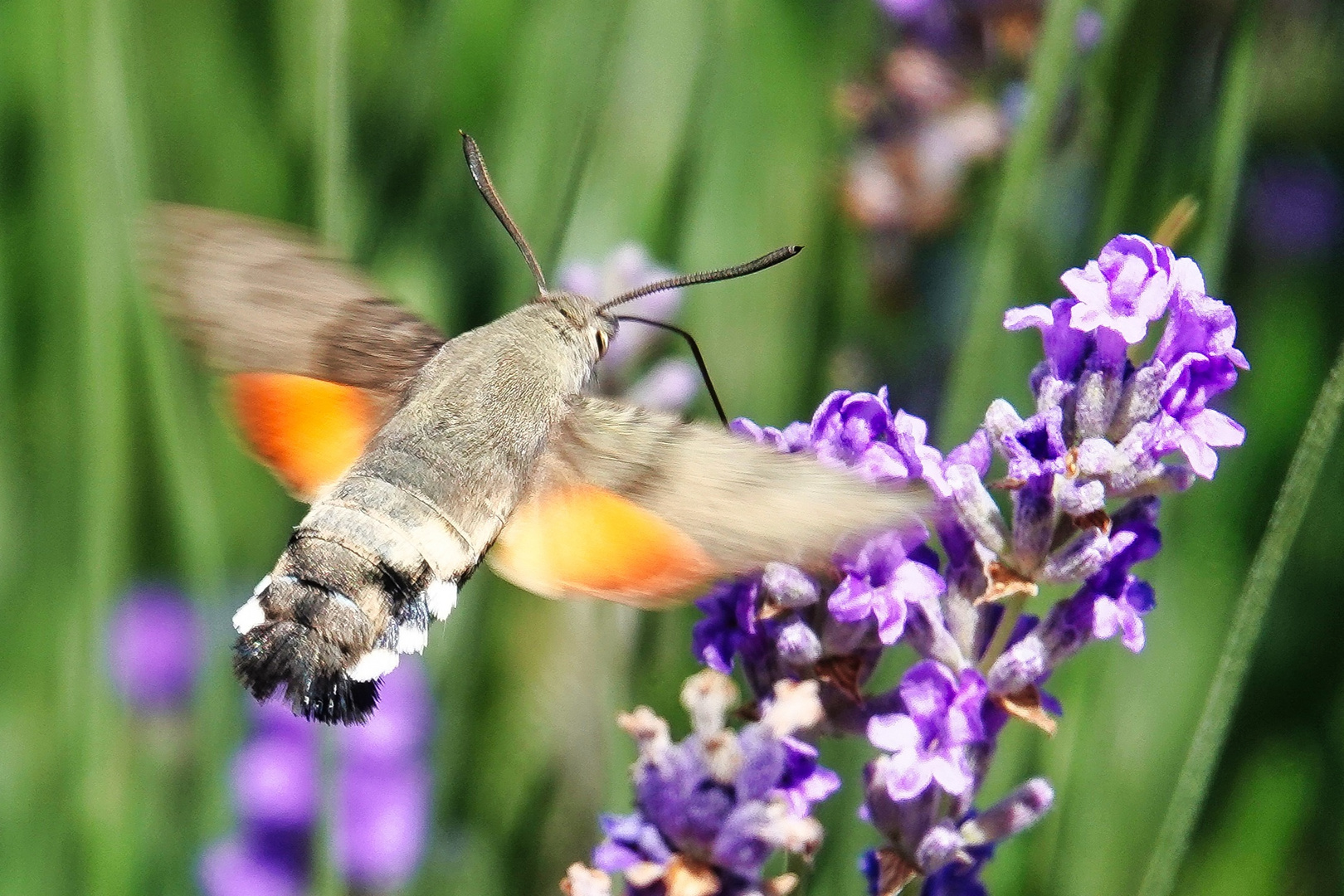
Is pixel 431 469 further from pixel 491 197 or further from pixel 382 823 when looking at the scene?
pixel 382 823

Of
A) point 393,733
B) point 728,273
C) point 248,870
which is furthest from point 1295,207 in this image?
point 248,870

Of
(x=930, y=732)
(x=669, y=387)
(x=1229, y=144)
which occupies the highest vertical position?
(x=1229, y=144)

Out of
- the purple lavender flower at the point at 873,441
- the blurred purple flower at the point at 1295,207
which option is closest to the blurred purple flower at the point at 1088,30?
the blurred purple flower at the point at 1295,207

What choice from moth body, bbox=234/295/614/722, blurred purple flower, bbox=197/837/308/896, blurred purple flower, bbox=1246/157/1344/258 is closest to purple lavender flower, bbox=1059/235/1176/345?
moth body, bbox=234/295/614/722

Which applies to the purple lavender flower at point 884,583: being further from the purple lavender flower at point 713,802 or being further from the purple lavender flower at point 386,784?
the purple lavender flower at point 386,784

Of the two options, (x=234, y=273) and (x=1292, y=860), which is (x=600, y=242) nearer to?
(x=234, y=273)
